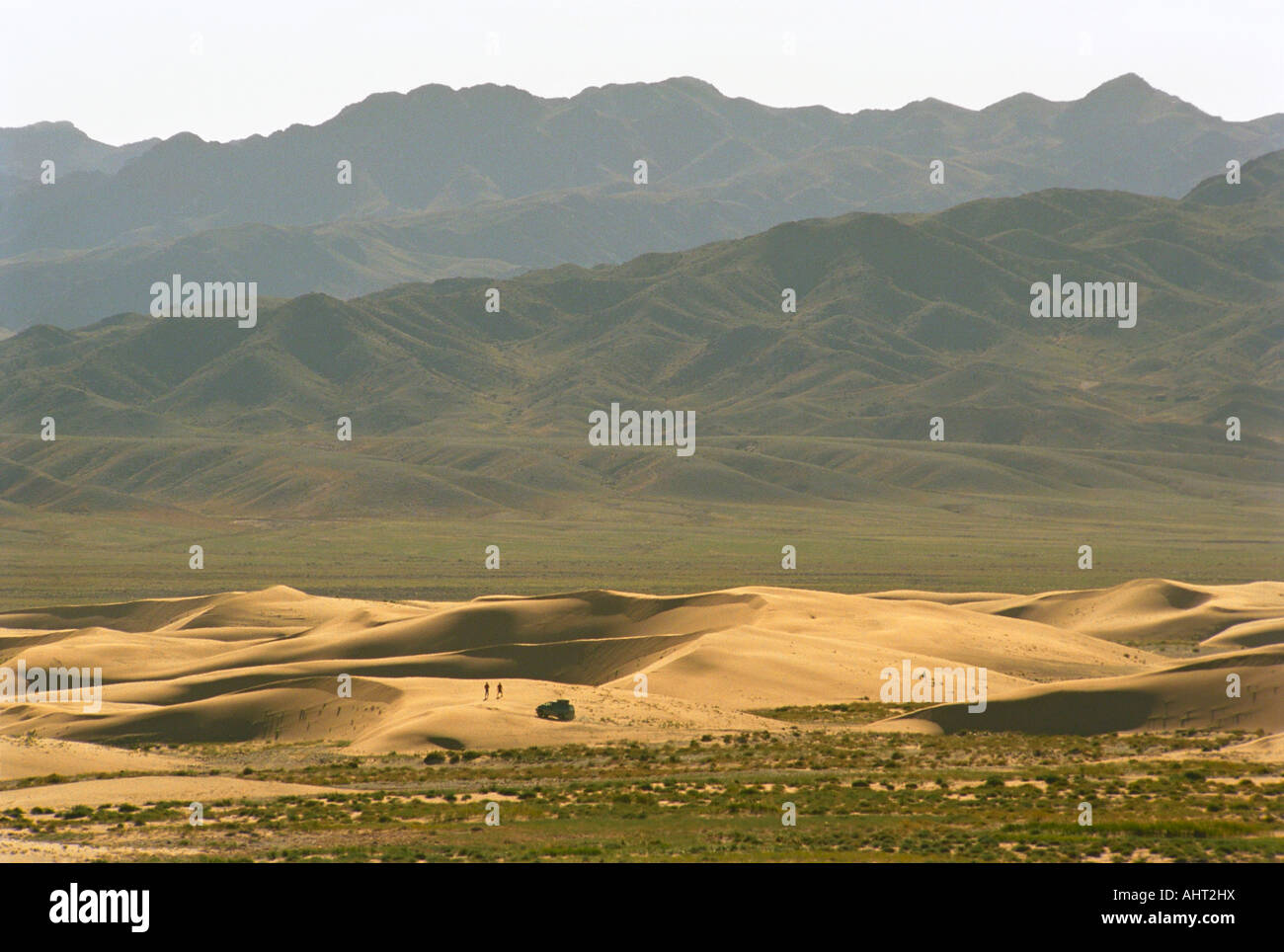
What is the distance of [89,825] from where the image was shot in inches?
1116

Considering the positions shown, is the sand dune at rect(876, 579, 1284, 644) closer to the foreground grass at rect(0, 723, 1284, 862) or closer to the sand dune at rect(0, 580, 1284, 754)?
the sand dune at rect(0, 580, 1284, 754)

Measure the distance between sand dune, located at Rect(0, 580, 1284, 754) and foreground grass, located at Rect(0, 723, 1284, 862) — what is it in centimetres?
398

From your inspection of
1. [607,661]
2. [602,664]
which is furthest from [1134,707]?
[602,664]

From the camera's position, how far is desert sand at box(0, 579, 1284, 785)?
4325 cm

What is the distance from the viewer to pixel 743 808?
29312 mm

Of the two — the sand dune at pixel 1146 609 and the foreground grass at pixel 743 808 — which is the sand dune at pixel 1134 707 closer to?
the foreground grass at pixel 743 808

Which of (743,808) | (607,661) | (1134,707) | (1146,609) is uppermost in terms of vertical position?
(1146,609)

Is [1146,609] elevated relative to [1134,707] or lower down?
elevated

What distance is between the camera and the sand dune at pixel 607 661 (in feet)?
145

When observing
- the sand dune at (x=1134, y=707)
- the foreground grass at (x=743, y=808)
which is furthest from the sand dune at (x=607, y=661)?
the foreground grass at (x=743, y=808)

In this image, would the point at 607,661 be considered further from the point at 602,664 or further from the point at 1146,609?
the point at 1146,609

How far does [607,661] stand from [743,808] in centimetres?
2859
